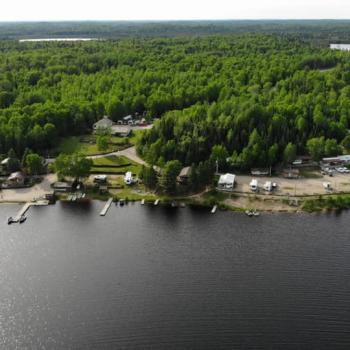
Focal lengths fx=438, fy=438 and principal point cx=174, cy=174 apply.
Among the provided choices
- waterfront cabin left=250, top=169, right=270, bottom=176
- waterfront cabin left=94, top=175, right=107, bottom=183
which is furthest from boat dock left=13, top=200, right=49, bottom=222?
waterfront cabin left=250, top=169, right=270, bottom=176

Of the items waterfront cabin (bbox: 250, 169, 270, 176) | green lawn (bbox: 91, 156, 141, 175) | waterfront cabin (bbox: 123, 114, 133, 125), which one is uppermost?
green lawn (bbox: 91, 156, 141, 175)

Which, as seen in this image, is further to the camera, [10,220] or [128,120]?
[128,120]

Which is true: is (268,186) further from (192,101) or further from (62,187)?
(192,101)

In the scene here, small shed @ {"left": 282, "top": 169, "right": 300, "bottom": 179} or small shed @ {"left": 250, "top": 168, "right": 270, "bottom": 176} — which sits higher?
small shed @ {"left": 250, "top": 168, "right": 270, "bottom": 176}

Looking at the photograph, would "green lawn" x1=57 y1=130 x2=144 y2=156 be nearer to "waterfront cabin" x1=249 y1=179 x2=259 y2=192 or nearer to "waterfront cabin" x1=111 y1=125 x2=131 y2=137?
"waterfront cabin" x1=111 y1=125 x2=131 y2=137

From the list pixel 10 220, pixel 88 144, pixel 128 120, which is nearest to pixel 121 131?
pixel 88 144

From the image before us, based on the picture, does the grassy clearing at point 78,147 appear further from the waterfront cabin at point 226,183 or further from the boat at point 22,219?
the waterfront cabin at point 226,183

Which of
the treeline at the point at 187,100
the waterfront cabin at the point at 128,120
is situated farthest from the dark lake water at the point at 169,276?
the waterfront cabin at the point at 128,120

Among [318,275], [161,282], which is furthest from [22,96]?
[318,275]
